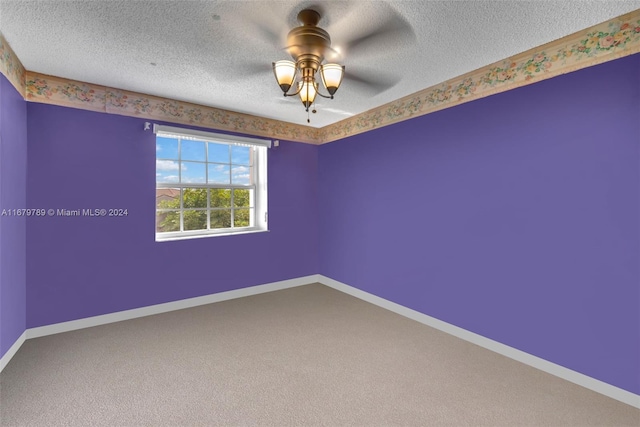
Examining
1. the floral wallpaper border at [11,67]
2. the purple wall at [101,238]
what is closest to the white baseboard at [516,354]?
Answer: the purple wall at [101,238]

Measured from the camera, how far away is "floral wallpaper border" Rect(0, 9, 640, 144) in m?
1.97

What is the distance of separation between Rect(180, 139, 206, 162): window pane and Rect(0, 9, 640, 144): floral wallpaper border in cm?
28

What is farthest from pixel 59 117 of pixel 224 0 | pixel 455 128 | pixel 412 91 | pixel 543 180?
pixel 543 180

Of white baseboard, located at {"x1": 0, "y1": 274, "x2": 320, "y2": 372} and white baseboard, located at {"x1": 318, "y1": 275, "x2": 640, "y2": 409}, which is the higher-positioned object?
white baseboard, located at {"x1": 0, "y1": 274, "x2": 320, "y2": 372}

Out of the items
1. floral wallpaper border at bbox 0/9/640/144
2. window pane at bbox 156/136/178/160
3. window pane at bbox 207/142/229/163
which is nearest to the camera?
floral wallpaper border at bbox 0/9/640/144

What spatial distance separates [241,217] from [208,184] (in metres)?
0.68

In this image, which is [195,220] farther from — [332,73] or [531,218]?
[531,218]

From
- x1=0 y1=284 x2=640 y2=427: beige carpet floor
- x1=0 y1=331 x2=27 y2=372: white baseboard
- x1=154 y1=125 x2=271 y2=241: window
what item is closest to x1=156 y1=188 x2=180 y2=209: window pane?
x1=154 y1=125 x2=271 y2=241: window

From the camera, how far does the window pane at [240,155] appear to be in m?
4.04

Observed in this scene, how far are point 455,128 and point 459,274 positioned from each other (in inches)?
56.6

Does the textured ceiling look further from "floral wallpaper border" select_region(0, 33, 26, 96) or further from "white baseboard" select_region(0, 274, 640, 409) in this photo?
"white baseboard" select_region(0, 274, 640, 409)

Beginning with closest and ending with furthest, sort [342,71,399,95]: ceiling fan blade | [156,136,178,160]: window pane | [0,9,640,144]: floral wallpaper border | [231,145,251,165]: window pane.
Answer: [0,9,640,144]: floral wallpaper border
[342,71,399,95]: ceiling fan blade
[156,136,178,160]: window pane
[231,145,251,165]: window pane

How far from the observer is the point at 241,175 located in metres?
4.13

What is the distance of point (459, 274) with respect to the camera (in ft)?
9.26
